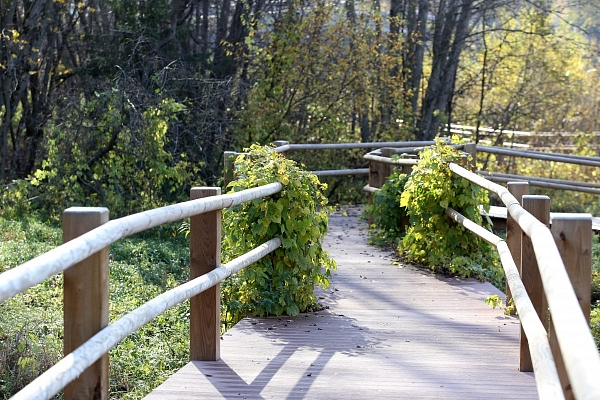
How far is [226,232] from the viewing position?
6246 mm

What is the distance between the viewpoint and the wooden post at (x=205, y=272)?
4.61m

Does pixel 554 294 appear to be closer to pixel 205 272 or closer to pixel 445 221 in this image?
pixel 205 272

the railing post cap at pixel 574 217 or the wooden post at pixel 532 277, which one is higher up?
the railing post cap at pixel 574 217

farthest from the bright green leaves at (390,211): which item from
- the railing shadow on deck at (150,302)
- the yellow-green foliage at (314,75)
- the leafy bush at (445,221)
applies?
the yellow-green foliage at (314,75)

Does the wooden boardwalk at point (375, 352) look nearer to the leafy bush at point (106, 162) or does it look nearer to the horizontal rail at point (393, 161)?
the horizontal rail at point (393, 161)

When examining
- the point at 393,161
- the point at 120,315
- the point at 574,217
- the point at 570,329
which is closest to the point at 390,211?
the point at 393,161

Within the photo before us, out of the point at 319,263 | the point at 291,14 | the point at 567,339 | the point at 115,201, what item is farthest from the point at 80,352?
the point at 291,14

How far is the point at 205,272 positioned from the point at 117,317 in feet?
8.92

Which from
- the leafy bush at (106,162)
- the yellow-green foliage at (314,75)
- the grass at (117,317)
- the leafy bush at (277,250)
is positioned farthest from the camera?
the yellow-green foliage at (314,75)

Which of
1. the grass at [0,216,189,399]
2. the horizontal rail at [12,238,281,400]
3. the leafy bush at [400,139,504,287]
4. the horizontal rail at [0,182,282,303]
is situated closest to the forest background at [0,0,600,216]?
the grass at [0,216,189,399]

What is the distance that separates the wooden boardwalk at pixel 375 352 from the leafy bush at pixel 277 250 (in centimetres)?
15

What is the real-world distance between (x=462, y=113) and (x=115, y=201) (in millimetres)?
12101

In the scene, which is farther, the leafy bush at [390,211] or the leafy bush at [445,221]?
the leafy bush at [390,211]

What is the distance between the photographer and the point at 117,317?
709 centimetres
